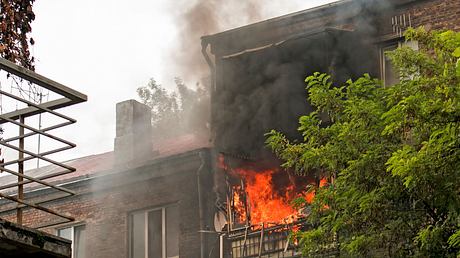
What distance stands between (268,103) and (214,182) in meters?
2.43

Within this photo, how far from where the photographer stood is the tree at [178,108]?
88.6 ft

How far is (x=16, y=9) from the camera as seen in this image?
13016 millimetres

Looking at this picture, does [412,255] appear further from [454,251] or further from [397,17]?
[397,17]

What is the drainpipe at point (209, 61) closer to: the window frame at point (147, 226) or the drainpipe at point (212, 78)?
the drainpipe at point (212, 78)

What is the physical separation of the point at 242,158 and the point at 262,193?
41.6 inches

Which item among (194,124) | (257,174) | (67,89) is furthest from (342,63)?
(67,89)

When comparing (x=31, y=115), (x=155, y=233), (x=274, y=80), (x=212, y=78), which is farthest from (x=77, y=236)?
(x=31, y=115)

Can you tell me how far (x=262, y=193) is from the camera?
24047 millimetres

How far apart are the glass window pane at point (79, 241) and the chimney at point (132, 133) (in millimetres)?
2124

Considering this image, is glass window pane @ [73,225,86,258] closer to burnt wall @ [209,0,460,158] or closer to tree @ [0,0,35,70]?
burnt wall @ [209,0,460,158]

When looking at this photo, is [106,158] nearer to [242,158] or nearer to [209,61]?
[209,61]

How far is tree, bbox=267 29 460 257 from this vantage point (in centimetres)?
1259

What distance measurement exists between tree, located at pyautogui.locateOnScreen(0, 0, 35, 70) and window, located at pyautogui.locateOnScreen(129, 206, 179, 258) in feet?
41.8

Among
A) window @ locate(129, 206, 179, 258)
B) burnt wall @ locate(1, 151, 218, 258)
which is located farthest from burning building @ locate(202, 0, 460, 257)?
window @ locate(129, 206, 179, 258)
